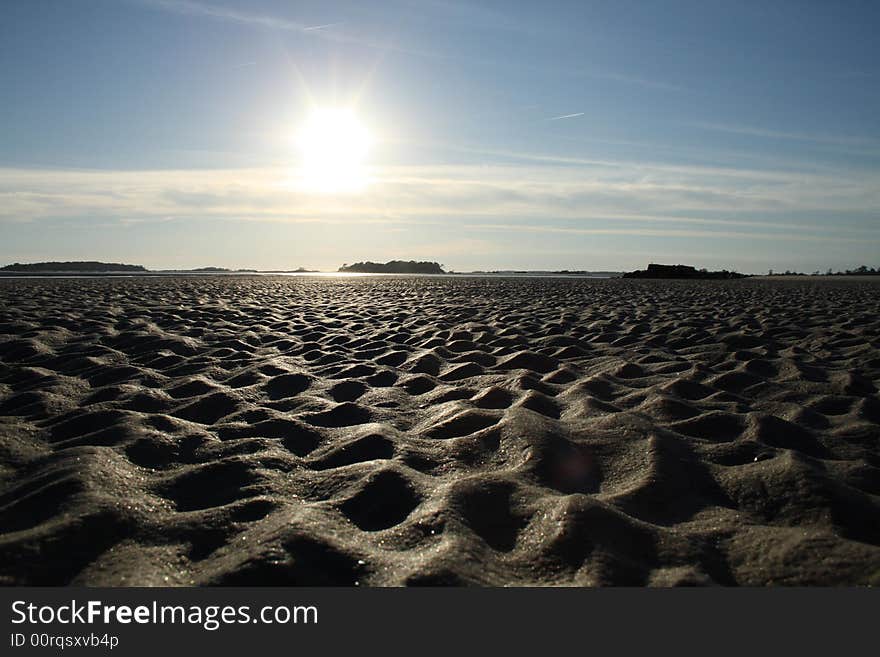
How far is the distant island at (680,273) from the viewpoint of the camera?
27.8 metres

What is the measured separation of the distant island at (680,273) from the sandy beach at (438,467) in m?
24.9

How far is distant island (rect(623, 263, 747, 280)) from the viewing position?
27781 millimetres

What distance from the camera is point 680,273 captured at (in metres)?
28.4

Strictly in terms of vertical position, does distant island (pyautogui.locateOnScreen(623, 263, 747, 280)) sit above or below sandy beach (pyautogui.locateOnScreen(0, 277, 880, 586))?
above

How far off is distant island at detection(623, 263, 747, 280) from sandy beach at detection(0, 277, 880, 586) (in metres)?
24.9

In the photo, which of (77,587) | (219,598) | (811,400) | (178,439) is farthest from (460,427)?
(811,400)

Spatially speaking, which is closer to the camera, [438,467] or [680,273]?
[438,467]

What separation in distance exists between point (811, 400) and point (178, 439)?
362 centimetres

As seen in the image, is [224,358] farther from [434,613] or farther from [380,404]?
[434,613]

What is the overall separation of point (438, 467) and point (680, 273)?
95.2 ft

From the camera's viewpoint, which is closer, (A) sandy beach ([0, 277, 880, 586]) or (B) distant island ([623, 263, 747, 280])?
(A) sandy beach ([0, 277, 880, 586])

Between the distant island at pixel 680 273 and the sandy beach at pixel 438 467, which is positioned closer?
the sandy beach at pixel 438 467

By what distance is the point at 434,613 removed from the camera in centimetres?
140

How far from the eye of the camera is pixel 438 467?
2365 millimetres
